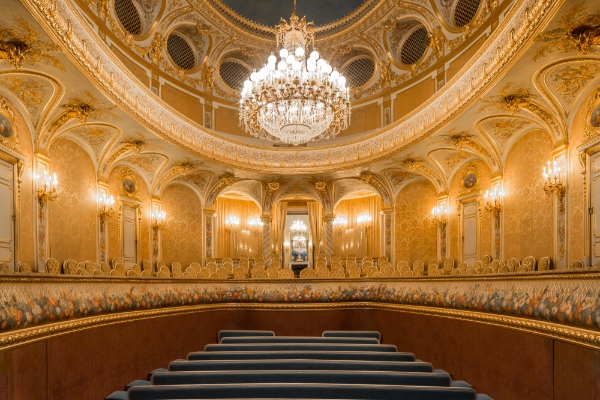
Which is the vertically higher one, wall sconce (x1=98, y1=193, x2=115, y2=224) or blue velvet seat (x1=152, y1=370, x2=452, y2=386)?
wall sconce (x1=98, y1=193, x2=115, y2=224)

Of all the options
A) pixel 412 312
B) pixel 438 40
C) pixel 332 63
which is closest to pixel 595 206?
pixel 412 312

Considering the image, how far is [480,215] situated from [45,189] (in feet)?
42.2

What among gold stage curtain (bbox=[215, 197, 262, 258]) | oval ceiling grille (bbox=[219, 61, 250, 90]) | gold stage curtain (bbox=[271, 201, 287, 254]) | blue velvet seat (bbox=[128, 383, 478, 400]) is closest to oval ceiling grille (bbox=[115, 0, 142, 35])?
oval ceiling grille (bbox=[219, 61, 250, 90])

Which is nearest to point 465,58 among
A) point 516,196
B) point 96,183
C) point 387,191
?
point 516,196

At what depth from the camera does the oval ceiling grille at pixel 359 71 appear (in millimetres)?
18344

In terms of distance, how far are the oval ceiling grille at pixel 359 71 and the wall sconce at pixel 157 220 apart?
32.0ft

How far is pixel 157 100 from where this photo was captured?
43.1 ft

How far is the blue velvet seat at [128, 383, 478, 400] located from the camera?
3172mm

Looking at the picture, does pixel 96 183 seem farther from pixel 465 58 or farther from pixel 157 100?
pixel 465 58

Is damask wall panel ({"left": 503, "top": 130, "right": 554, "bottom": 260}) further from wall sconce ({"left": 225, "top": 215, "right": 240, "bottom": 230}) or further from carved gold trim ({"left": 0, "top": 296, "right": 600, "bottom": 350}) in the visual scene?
wall sconce ({"left": 225, "top": 215, "right": 240, "bottom": 230})

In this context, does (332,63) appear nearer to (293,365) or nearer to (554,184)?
(554,184)

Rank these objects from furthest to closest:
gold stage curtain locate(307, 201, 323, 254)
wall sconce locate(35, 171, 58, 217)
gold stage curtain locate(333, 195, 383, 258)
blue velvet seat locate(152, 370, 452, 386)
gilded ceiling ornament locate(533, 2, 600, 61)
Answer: gold stage curtain locate(307, 201, 323, 254) → gold stage curtain locate(333, 195, 383, 258) → wall sconce locate(35, 171, 58, 217) → gilded ceiling ornament locate(533, 2, 600, 61) → blue velvet seat locate(152, 370, 452, 386)

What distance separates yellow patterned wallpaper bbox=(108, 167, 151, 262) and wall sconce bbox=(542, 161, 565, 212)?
12841 millimetres

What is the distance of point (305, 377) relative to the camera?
148 inches
